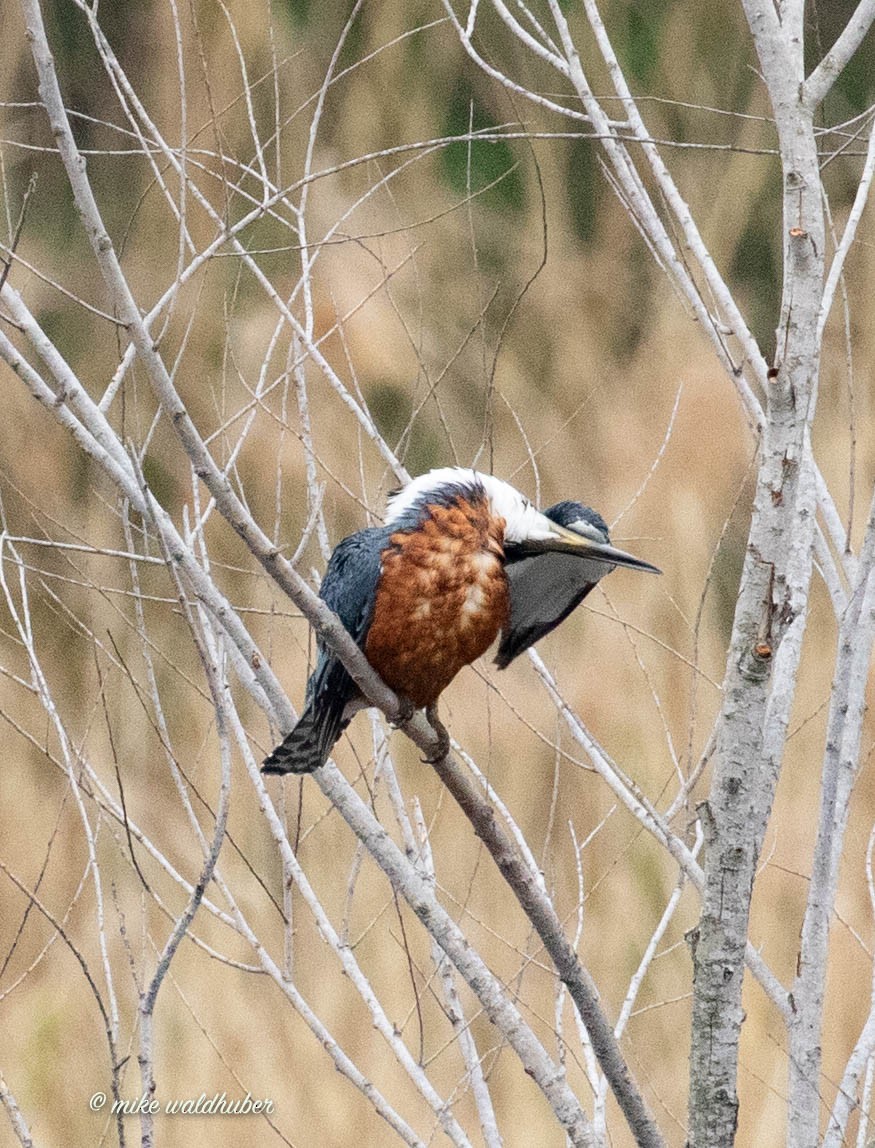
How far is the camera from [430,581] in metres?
2.18

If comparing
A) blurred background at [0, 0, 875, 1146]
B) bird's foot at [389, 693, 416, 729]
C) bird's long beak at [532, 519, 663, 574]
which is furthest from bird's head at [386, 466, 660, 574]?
blurred background at [0, 0, 875, 1146]

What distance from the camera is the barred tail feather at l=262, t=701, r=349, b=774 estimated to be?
2.06 meters

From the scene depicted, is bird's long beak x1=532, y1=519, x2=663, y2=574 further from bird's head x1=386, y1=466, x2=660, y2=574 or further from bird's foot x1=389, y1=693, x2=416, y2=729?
bird's foot x1=389, y1=693, x2=416, y2=729

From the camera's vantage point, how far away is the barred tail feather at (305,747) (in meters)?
2.06

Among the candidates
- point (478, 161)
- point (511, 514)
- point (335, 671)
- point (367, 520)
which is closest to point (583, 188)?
point (478, 161)

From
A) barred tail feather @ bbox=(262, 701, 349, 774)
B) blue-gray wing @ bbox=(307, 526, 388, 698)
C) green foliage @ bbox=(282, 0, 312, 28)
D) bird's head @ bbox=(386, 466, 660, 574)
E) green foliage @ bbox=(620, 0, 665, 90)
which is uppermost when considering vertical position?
green foliage @ bbox=(620, 0, 665, 90)

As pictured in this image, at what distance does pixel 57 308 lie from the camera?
13.3ft

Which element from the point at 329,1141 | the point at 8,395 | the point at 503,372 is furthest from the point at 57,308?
the point at 329,1141

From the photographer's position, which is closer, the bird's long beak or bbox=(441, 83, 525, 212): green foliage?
the bird's long beak

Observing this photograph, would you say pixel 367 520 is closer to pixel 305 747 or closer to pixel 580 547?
pixel 580 547

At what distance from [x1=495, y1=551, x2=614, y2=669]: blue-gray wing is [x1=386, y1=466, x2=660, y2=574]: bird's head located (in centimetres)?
4

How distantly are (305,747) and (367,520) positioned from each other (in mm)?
1791

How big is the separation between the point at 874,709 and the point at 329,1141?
2.05m

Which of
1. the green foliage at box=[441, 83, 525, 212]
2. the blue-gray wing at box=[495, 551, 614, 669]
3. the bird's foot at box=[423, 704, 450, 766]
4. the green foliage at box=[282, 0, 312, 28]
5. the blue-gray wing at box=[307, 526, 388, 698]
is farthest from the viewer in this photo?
the green foliage at box=[282, 0, 312, 28]
